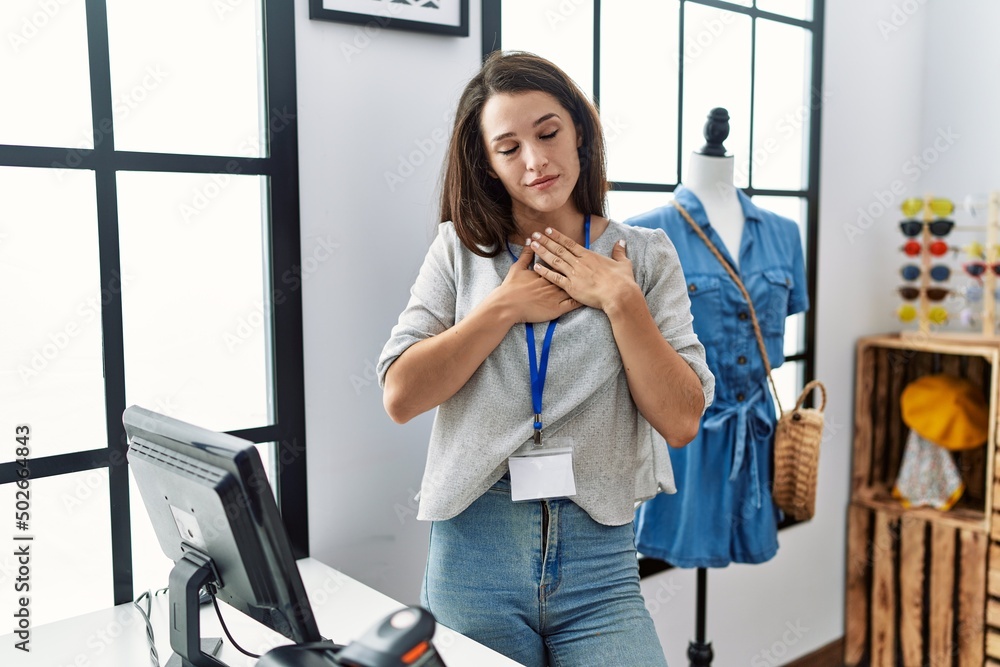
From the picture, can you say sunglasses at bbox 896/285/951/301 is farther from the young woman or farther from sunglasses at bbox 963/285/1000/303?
the young woman

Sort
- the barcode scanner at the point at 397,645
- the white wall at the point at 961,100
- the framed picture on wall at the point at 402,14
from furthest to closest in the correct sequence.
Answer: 1. the white wall at the point at 961,100
2. the framed picture on wall at the point at 402,14
3. the barcode scanner at the point at 397,645

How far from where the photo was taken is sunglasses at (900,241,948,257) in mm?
2791

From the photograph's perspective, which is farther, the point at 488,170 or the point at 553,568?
the point at 488,170

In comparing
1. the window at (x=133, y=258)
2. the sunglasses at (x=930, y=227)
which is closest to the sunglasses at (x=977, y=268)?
the sunglasses at (x=930, y=227)

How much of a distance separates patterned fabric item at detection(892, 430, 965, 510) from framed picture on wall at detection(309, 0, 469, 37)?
2.07 metres

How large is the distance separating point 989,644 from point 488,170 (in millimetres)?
2326

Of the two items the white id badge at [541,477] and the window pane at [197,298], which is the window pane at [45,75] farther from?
the white id badge at [541,477]

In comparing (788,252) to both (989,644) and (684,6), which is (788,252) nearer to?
(684,6)

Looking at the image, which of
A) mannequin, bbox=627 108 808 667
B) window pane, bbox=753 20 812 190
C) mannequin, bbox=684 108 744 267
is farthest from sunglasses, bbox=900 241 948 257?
mannequin, bbox=684 108 744 267

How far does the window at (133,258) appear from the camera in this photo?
4.86 feet

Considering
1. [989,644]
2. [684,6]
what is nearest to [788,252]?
[684,6]

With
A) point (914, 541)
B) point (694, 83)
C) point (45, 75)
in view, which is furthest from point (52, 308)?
point (914, 541)

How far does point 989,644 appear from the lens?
106 inches

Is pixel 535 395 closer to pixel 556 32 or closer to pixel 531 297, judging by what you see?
pixel 531 297
